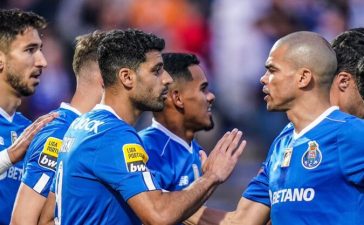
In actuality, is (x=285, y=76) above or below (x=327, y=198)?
above

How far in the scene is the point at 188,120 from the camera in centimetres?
848

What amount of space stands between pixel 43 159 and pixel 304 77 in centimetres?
208

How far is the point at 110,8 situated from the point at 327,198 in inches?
321

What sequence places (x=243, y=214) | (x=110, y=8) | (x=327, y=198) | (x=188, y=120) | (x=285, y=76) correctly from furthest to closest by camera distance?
(x=110, y=8) < (x=188, y=120) < (x=243, y=214) < (x=285, y=76) < (x=327, y=198)

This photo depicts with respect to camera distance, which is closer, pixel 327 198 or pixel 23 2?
pixel 327 198

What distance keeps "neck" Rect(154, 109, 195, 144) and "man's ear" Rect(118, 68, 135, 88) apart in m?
1.65

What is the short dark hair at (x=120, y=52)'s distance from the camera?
268 inches

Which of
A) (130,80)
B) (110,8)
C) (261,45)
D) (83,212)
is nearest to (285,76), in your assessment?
(130,80)

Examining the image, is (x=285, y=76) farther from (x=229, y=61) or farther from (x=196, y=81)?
(x=229, y=61)

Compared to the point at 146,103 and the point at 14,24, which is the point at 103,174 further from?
the point at 14,24

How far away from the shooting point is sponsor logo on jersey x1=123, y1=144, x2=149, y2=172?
6410 mm

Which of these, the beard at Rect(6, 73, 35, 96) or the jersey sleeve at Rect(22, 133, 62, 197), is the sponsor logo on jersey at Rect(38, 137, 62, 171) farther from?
the beard at Rect(6, 73, 35, 96)

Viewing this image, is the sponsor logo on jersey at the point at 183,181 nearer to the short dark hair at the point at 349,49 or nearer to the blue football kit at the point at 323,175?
the blue football kit at the point at 323,175

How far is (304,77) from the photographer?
6625 mm
